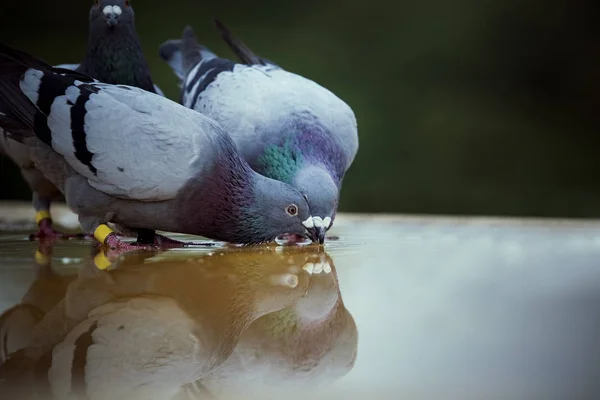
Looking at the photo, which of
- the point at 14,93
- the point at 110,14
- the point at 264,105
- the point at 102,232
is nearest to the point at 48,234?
the point at 102,232

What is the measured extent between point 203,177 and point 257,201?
0.22 metres

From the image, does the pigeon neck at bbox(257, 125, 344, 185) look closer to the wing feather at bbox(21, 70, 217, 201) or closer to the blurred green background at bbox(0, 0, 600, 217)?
the wing feather at bbox(21, 70, 217, 201)

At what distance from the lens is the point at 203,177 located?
2695mm

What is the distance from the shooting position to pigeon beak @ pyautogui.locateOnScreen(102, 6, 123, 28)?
126 inches

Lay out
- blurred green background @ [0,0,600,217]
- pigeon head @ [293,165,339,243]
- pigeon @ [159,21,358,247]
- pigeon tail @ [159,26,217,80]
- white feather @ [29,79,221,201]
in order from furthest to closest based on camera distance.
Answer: blurred green background @ [0,0,600,217] → pigeon tail @ [159,26,217,80] → pigeon @ [159,21,358,247] → pigeon head @ [293,165,339,243] → white feather @ [29,79,221,201]

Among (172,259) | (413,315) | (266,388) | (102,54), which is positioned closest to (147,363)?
(266,388)

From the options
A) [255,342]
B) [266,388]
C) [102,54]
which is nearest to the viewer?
[266,388]

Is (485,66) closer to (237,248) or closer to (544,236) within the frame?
(544,236)

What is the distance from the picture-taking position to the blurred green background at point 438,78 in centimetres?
596

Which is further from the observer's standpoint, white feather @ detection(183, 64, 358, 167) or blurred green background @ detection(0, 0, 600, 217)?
blurred green background @ detection(0, 0, 600, 217)

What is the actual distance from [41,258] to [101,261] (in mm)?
215

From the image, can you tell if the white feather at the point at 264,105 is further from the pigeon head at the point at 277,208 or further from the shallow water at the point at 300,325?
the shallow water at the point at 300,325

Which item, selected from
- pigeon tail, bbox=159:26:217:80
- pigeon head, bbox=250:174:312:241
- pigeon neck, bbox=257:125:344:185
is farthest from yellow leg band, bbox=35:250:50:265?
pigeon tail, bbox=159:26:217:80

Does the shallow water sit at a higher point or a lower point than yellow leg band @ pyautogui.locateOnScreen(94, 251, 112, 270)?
higher
